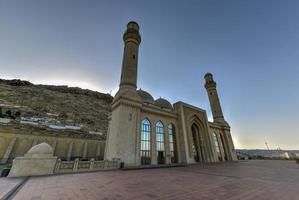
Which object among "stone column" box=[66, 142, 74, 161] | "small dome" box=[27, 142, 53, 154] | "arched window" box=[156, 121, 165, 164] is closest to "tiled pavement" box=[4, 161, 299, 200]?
"small dome" box=[27, 142, 53, 154]

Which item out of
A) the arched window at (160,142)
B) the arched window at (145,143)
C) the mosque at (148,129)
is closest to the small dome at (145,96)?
the mosque at (148,129)

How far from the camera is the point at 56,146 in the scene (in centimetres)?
2747

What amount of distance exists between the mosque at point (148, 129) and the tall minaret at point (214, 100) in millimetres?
4177

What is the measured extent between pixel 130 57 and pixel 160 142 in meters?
13.6

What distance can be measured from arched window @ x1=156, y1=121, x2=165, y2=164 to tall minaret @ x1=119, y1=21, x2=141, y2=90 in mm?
6783

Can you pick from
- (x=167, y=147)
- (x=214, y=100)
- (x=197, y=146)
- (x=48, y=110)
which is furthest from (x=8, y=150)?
(x=214, y=100)

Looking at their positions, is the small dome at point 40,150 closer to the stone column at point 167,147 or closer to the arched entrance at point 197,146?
the stone column at point 167,147

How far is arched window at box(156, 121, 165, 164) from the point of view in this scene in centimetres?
1795

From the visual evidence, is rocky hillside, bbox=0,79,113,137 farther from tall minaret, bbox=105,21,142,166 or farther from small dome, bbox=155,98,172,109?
tall minaret, bbox=105,21,142,166

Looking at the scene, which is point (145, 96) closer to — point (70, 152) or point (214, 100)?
point (214, 100)

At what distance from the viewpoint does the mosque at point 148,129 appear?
15336mm

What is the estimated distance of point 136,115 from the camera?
16.8 meters

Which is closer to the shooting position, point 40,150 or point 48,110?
point 40,150

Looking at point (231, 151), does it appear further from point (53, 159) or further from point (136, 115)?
point (53, 159)
